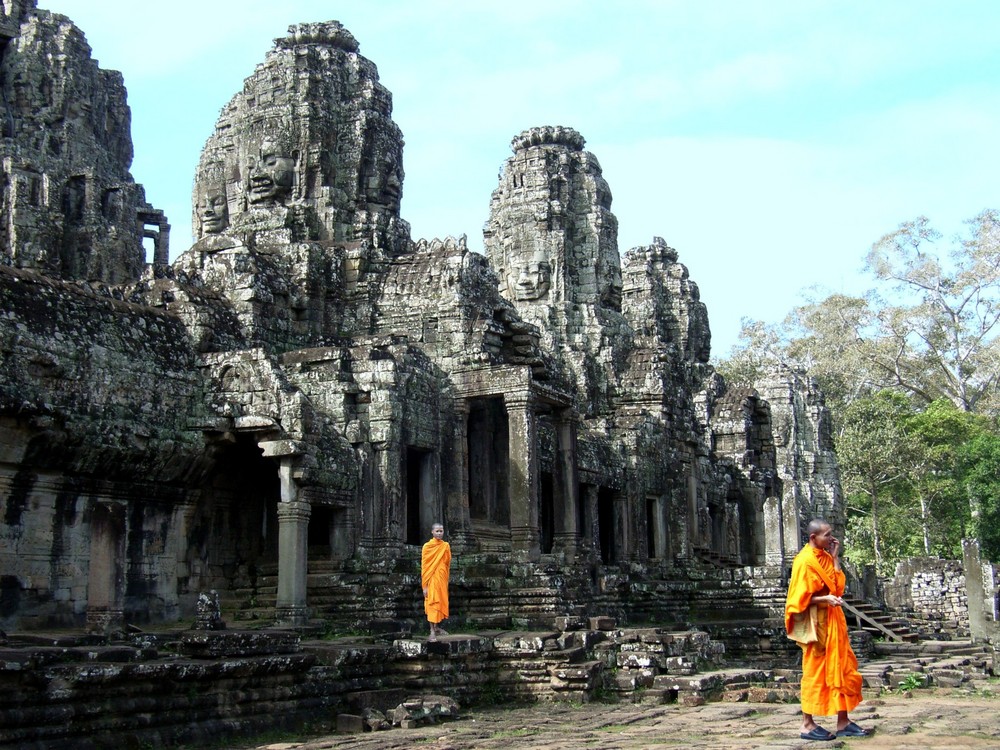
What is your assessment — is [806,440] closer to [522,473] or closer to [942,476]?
[942,476]

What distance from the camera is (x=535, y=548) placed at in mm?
20547

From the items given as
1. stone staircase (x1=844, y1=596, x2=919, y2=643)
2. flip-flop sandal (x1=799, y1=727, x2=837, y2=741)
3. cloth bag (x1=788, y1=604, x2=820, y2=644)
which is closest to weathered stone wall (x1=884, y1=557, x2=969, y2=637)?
stone staircase (x1=844, y1=596, x2=919, y2=643)

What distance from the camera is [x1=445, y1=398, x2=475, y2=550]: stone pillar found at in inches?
810

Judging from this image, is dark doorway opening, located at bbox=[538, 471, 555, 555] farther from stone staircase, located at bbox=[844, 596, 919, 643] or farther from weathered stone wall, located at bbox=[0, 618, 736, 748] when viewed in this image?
weathered stone wall, located at bbox=[0, 618, 736, 748]

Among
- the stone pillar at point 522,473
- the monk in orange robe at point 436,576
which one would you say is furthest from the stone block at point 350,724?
the stone pillar at point 522,473

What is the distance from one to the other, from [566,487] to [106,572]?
995cm

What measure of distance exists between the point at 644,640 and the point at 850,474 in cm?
3016

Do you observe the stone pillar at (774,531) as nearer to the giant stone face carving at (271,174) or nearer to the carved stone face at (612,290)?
the carved stone face at (612,290)

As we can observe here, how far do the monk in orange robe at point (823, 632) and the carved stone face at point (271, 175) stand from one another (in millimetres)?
16343

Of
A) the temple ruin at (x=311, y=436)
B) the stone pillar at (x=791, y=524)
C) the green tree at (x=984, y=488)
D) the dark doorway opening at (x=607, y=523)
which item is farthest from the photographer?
the green tree at (x=984, y=488)

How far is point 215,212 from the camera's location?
2508 centimetres

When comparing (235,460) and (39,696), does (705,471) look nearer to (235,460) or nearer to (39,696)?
(235,460)

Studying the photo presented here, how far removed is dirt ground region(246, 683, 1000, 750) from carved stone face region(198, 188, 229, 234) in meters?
13.6

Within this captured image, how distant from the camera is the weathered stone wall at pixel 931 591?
35438 mm
